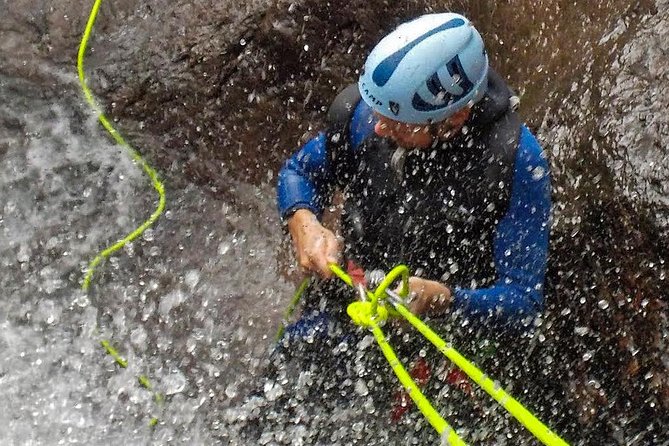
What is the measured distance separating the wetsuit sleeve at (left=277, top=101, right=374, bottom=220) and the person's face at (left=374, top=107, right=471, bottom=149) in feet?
0.57

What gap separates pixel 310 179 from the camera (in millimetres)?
2539

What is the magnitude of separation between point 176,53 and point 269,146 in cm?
70

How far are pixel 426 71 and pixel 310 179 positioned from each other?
68 centimetres

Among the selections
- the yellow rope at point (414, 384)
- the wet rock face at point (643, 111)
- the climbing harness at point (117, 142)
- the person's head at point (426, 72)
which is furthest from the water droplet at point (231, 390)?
the wet rock face at point (643, 111)

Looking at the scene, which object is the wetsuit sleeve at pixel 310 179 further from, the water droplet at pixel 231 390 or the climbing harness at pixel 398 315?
the water droplet at pixel 231 390

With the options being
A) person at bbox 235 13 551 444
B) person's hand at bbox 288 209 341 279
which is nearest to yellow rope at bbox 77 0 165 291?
person at bbox 235 13 551 444

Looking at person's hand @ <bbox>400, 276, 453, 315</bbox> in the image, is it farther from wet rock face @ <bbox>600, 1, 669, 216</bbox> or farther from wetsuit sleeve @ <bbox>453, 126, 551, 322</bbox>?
wet rock face @ <bbox>600, 1, 669, 216</bbox>

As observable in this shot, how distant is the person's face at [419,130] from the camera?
2182 millimetres

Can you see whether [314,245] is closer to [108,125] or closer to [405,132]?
[405,132]

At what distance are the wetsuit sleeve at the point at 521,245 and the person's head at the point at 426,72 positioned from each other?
267mm

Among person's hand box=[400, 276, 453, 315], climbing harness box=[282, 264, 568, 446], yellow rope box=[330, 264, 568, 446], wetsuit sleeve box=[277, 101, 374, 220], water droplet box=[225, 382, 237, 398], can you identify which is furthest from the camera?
water droplet box=[225, 382, 237, 398]

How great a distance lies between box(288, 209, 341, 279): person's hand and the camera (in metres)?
2.17

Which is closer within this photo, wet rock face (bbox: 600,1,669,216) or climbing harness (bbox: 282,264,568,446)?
climbing harness (bbox: 282,264,568,446)

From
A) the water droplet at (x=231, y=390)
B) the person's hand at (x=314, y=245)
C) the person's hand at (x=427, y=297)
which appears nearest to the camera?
the person's hand at (x=427, y=297)
